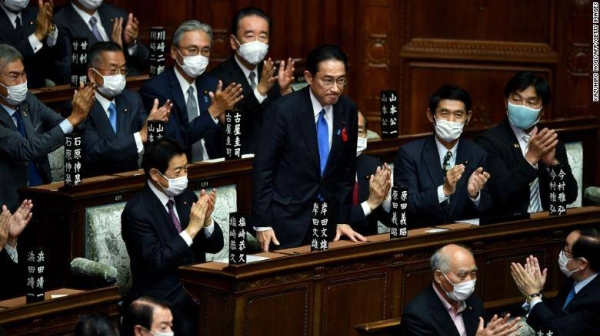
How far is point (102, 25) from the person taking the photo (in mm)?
7391

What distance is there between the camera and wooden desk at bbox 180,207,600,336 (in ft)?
17.2

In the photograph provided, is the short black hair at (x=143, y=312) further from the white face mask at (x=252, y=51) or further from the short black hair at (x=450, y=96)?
the white face mask at (x=252, y=51)

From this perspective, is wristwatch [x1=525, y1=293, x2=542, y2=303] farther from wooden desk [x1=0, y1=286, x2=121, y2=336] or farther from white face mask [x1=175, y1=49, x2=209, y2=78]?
white face mask [x1=175, y1=49, x2=209, y2=78]

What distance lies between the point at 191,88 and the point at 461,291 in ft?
6.55

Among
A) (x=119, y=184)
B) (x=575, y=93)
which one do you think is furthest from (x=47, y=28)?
(x=575, y=93)

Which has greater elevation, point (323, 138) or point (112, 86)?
point (112, 86)

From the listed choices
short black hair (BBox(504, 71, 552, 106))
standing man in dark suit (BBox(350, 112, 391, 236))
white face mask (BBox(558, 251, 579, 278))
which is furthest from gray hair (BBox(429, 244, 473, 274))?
short black hair (BBox(504, 71, 552, 106))

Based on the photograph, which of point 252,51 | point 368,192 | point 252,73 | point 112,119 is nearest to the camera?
point 368,192

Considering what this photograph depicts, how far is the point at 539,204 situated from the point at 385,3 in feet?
6.49

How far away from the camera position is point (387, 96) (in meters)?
6.76

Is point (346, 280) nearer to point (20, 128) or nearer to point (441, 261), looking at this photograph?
point (441, 261)

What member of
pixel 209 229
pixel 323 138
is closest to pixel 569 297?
pixel 323 138

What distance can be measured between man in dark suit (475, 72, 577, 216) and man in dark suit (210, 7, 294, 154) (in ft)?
3.32

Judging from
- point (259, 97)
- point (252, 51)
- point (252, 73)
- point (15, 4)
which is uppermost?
point (15, 4)
